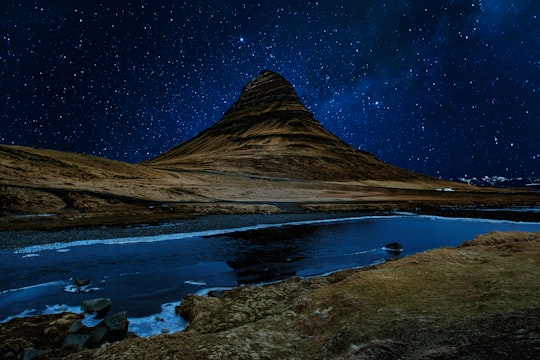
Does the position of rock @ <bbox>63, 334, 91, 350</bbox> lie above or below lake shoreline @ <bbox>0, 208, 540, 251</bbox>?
below

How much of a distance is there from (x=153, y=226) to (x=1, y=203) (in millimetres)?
26811

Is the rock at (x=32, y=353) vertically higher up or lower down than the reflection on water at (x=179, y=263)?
higher up

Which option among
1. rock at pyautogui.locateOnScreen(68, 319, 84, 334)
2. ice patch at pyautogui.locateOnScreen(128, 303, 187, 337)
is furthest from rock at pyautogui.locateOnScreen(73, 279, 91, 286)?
rock at pyautogui.locateOnScreen(68, 319, 84, 334)

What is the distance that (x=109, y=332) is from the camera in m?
9.91

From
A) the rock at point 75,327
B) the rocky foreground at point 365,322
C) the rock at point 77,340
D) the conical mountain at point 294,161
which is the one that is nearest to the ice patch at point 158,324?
the rocky foreground at point 365,322

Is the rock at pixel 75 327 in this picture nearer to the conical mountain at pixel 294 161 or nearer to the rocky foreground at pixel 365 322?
the rocky foreground at pixel 365 322

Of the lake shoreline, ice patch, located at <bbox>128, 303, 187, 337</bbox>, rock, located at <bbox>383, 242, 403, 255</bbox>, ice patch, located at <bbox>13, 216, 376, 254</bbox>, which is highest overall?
the lake shoreline

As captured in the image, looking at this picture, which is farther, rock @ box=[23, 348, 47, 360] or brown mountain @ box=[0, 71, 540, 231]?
brown mountain @ box=[0, 71, 540, 231]

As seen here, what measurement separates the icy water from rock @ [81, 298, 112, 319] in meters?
0.56

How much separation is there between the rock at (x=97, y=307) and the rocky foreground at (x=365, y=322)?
3.87 ft

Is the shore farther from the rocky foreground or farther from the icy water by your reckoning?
the rocky foreground

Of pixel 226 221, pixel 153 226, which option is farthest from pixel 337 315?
pixel 226 221

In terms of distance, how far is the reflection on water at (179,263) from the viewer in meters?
15.8

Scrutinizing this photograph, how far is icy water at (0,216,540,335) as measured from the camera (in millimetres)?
14797
